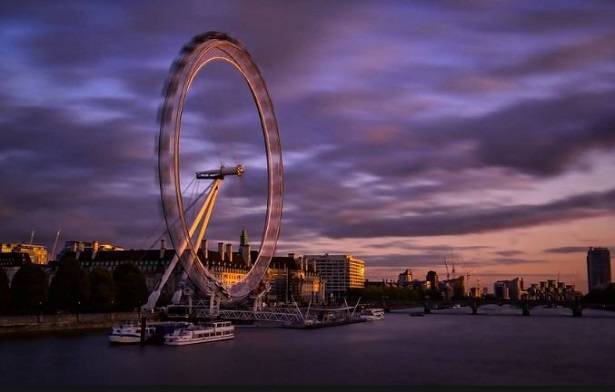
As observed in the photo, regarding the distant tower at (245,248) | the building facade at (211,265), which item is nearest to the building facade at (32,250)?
the building facade at (211,265)

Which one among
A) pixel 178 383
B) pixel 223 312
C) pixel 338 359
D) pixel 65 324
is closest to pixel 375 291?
pixel 223 312

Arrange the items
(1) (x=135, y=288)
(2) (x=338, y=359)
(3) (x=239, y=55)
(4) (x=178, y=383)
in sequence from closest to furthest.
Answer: (4) (x=178, y=383), (2) (x=338, y=359), (3) (x=239, y=55), (1) (x=135, y=288)

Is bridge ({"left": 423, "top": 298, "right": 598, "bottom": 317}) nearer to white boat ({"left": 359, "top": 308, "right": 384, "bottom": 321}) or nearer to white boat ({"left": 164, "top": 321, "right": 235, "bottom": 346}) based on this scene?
white boat ({"left": 359, "top": 308, "right": 384, "bottom": 321})

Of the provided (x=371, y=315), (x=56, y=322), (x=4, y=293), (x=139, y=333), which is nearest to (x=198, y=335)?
(x=139, y=333)

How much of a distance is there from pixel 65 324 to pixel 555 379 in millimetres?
30183

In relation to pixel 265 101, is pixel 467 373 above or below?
below

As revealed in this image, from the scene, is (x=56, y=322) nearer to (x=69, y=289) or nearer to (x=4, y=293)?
(x=4, y=293)

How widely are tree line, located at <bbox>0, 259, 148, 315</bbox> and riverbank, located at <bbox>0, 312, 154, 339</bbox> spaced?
1.31m

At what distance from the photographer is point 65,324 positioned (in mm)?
45812

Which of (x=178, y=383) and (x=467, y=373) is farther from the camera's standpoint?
(x=467, y=373)

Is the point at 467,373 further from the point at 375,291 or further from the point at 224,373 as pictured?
the point at 375,291

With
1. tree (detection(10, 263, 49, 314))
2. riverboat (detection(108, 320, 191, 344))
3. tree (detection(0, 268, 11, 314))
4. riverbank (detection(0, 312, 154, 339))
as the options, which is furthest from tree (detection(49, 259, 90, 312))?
riverboat (detection(108, 320, 191, 344))

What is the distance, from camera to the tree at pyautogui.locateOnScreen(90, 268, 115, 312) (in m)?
52.0

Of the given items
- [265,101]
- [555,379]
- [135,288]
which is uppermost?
[265,101]
